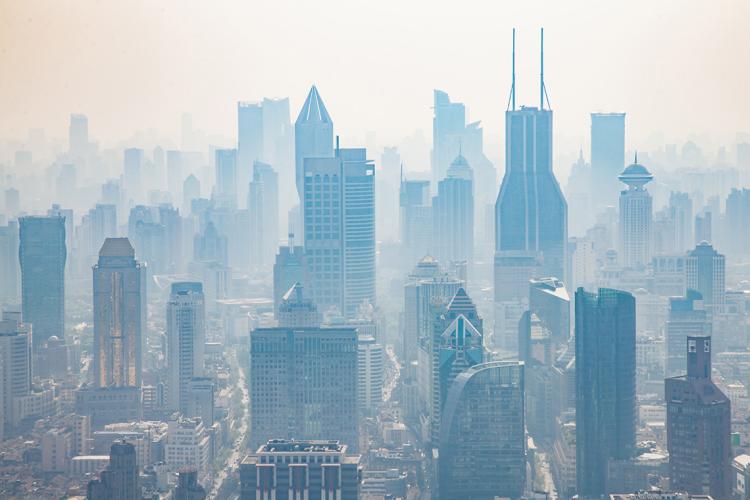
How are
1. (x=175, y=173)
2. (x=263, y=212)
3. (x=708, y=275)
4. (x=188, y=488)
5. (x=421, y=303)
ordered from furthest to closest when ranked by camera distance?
(x=263, y=212) → (x=175, y=173) → (x=708, y=275) → (x=421, y=303) → (x=188, y=488)

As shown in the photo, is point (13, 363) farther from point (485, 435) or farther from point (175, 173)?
point (175, 173)

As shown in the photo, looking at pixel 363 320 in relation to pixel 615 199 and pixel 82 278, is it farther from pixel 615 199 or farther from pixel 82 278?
pixel 615 199

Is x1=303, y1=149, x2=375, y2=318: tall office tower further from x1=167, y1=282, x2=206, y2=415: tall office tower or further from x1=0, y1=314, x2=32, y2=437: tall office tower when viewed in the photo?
x1=0, y1=314, x2=32, y2=437: tall office tower

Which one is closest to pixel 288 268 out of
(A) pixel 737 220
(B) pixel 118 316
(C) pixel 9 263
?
(B) pixel 118 316

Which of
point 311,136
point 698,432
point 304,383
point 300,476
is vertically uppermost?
point 311,136

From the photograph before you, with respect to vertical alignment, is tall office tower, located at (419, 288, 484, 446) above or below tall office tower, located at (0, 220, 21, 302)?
below

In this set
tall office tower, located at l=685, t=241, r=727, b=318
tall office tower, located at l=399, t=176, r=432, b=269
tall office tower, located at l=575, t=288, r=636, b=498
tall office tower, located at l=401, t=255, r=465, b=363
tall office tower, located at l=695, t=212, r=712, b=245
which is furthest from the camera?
tall office tower, located at l=399, t=176, r=432, b=269

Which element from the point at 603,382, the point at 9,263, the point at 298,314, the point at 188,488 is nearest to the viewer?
the point at 188,488

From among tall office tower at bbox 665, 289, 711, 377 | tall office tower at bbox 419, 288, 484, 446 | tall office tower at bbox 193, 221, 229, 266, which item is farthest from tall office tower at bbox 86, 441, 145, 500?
tall office tower at bbox 193, 221, 229, 266
